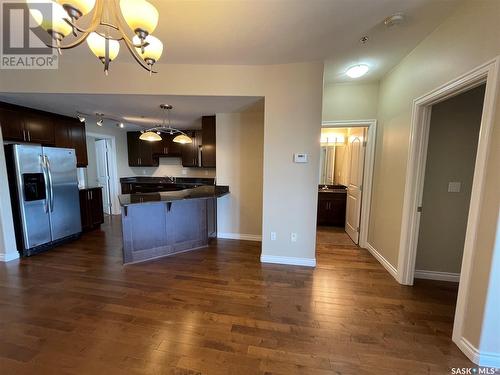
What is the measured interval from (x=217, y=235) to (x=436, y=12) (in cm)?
406

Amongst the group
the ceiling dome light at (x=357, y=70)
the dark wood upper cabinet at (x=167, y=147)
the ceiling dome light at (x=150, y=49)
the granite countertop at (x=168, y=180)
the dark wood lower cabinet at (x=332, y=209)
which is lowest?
the dark wood lower cabinet at (x=332, y=209)

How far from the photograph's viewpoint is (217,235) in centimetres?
418

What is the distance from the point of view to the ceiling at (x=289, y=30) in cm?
173

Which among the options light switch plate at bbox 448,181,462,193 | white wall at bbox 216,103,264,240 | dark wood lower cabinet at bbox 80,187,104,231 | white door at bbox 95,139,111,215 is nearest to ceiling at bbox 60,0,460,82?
white wall at bbox 216,103,264,240

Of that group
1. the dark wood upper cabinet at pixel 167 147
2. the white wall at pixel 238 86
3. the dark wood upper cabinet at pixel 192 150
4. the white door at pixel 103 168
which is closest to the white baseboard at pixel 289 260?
the white wall at pixel 238 86

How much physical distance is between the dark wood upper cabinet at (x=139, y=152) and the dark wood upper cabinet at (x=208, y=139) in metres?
2.23

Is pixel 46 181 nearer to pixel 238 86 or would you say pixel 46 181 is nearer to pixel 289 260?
pixel 238 86

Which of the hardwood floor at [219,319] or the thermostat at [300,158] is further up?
the thermostat at [300,158]

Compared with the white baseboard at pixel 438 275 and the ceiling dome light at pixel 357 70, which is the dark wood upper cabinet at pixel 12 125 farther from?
the white baseboard at pixel 438 275

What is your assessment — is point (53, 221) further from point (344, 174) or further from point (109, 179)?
point (344, 174)

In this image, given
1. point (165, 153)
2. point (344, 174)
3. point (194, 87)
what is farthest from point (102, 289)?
point (344, 174)

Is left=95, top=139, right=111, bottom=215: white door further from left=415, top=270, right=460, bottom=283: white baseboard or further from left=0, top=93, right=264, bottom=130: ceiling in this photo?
left=415, top=270, right=460, bottom=283: white baseboard

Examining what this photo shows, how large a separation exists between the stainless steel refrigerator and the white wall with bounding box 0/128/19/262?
70mm

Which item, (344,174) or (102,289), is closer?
(102,289)
